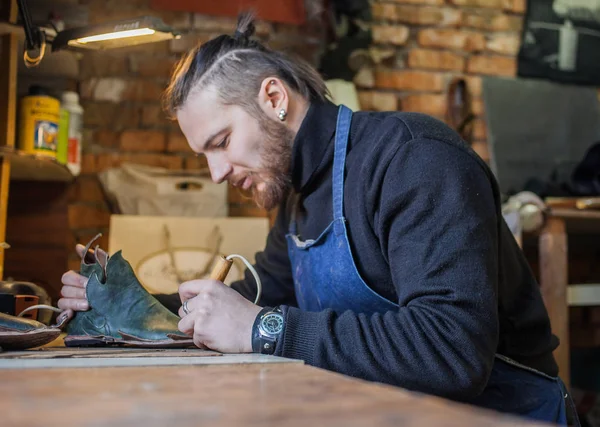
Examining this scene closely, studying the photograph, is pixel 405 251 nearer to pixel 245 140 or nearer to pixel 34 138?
pixel 245 140

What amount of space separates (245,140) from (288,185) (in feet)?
0.48

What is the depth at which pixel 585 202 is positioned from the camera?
8.21ft

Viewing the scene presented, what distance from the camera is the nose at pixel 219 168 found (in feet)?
5.73

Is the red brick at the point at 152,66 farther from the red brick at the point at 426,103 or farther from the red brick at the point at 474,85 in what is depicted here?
the red brick at the point at 474,85

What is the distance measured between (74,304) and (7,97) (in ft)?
2.53

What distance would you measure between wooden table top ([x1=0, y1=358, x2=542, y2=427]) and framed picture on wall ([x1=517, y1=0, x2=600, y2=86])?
2.93m

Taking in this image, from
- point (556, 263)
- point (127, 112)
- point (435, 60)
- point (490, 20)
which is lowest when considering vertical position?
point (556, 263)

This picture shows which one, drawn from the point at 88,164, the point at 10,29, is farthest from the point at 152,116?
the point at 10,29

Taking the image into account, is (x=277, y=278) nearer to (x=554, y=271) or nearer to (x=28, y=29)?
(x=28, y=29)

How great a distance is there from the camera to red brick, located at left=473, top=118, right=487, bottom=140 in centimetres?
331

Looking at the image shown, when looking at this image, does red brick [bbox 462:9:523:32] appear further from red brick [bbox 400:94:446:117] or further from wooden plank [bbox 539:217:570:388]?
wooden plank [bbox 539:217:570:388]

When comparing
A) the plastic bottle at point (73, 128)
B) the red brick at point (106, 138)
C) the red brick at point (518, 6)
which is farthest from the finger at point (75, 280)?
the red brick at point (518, 6)

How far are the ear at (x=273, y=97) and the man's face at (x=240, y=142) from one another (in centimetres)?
3

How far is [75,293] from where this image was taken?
1542 millimetres
